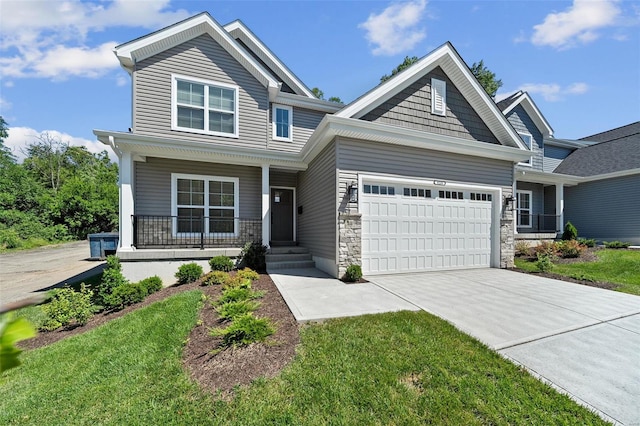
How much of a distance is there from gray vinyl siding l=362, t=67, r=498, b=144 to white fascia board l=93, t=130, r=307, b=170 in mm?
3213

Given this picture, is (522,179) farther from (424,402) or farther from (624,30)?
(424,402)

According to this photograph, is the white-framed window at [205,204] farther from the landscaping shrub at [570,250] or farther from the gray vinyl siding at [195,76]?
the landscaping shrub at [570,250]

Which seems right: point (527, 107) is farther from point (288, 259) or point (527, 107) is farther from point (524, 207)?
point (288, 259)

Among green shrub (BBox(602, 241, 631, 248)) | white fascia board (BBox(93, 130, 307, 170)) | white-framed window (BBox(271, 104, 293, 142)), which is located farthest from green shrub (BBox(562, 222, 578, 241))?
white-framed window (BBox(271, 104, 293, 142))

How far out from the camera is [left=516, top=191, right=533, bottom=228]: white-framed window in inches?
570

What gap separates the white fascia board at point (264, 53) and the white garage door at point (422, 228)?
23.8 ft

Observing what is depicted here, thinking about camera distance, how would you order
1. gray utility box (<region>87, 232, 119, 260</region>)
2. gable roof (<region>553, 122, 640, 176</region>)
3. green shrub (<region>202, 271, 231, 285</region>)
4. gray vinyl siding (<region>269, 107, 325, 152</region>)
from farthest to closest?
gable roof (<region>553, 122, 640, 176</region>) → gray utility box (<region>87, 232, 119, 260</region>) → gray vinyl siding (<region>269, 107, 325, 152</region>) → green shrub (<region>202, 271, 231, 285</region>)

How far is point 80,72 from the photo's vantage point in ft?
36.9

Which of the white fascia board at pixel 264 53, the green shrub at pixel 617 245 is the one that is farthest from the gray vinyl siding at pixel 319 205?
the green shrub at pixel 617 245

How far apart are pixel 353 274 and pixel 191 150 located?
234 inches

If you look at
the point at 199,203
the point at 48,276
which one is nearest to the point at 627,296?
the point at 199,203

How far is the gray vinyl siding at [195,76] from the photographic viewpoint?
923 cm

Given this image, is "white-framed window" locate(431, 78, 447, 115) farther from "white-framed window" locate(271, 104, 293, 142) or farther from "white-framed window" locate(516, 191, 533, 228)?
"white-framed window" locate(516, 191, 533, 228)

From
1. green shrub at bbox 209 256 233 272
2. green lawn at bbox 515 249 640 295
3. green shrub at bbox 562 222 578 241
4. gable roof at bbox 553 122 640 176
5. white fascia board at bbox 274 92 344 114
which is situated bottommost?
green lawn at bbox 515 249 640 295
